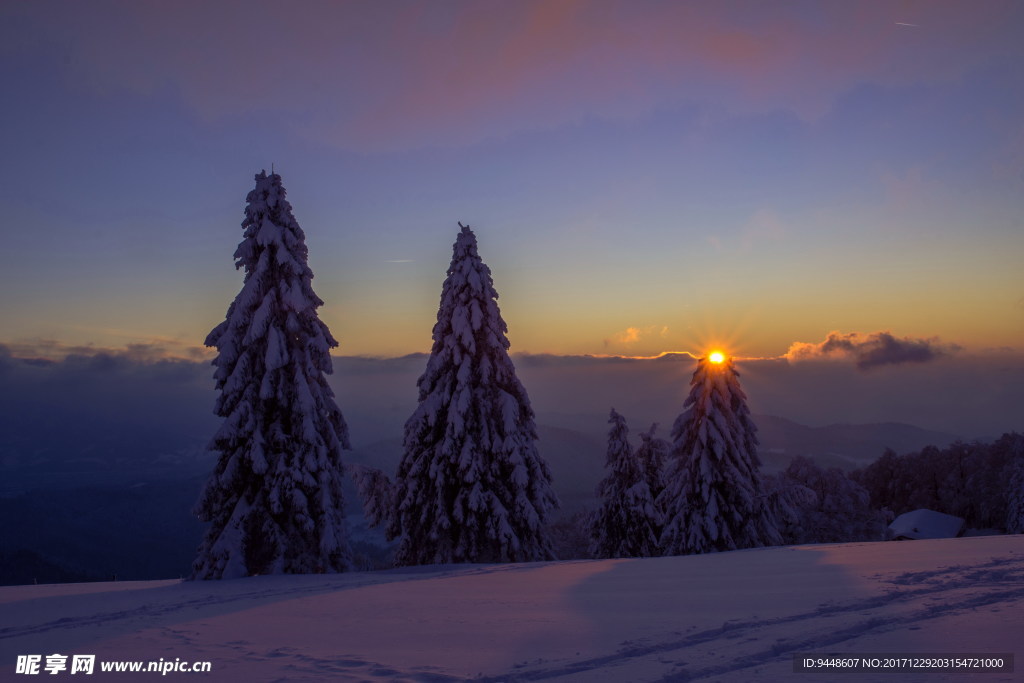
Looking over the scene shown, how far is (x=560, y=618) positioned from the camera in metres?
8.23

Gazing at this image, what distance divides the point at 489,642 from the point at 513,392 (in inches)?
687

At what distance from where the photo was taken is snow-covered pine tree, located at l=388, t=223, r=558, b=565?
2280cm

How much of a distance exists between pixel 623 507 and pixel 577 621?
25.6 meters

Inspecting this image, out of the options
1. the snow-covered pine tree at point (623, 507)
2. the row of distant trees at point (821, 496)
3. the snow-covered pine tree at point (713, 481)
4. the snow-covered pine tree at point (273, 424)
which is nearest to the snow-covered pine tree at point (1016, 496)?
the row of distant trees at point (821, 496)

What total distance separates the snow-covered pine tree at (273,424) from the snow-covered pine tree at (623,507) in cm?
1736

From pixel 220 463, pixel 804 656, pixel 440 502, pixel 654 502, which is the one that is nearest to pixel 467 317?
pixel 440 502

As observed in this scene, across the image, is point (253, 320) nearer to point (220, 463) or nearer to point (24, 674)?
point (220, 463)

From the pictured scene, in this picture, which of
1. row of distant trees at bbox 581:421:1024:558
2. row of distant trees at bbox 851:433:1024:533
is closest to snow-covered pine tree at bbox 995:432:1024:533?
row of distant trees at bbox 581:421:1024:558

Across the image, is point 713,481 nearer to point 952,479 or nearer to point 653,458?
point 653,458

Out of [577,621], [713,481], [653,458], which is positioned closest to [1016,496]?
[653,458]

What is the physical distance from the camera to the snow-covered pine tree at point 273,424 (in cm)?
1798

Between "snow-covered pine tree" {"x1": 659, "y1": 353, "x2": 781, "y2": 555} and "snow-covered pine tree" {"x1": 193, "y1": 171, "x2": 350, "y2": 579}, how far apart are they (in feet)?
49.9

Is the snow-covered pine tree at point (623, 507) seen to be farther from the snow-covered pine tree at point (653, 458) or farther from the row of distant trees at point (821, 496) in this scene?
the snow-covered pine tree at point (653, 458)

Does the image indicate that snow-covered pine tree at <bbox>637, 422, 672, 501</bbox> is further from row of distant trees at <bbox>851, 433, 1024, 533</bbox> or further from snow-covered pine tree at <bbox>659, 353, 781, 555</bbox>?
row of distant trees at <bbox>851, 433, 1024, 533</bbox>
